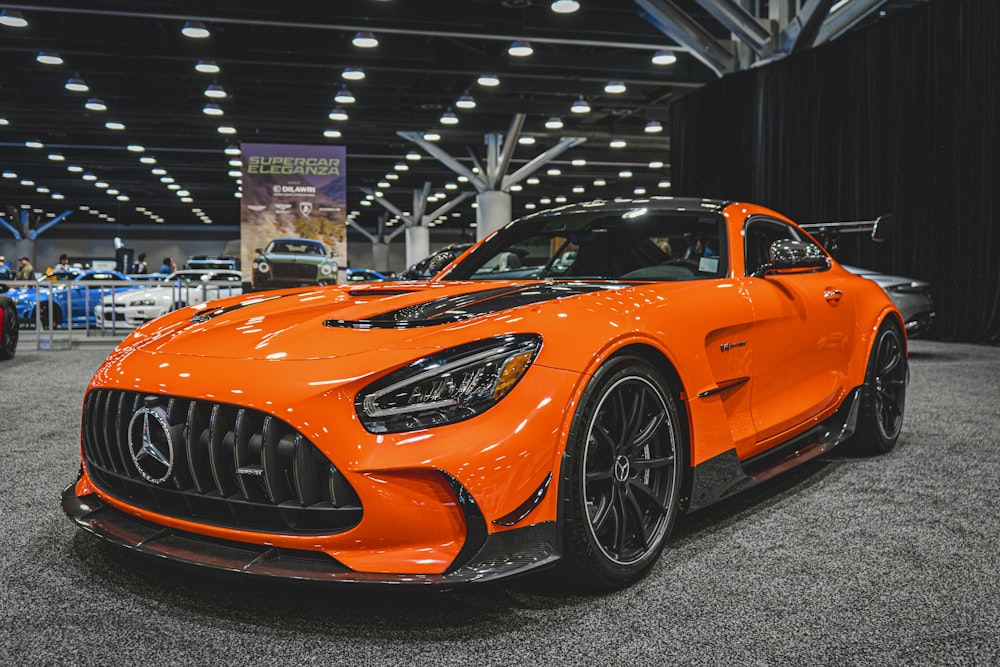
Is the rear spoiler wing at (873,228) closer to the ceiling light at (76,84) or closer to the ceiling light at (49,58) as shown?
the ceiling light at (49,58)

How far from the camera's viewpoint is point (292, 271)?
13.0m

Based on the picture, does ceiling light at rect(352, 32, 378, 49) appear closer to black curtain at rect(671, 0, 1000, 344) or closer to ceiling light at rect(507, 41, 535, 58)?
ceiling light at rect(507, 41, 535, 58)

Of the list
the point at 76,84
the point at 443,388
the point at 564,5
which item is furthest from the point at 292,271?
the point at 443,388

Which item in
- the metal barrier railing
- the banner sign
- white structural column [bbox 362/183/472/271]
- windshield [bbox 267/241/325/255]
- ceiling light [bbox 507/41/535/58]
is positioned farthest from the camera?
white structural column [bbox 362/183/472/271]

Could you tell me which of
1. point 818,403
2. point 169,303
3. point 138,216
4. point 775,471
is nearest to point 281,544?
point 775,471

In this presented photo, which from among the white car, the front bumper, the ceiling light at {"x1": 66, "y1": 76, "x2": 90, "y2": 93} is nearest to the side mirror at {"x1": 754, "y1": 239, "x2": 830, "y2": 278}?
the front bumper

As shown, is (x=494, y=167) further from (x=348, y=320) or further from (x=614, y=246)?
(x=348, y=320)

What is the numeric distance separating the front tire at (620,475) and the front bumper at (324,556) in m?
0.13

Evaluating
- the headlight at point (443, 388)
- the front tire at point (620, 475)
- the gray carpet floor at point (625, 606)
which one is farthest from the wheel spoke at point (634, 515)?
the headlight at point (443, 388)

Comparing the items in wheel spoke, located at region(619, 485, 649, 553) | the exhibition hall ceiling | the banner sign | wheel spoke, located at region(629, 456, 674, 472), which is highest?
the exhibition hall ceiling

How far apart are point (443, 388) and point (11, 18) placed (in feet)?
39.3

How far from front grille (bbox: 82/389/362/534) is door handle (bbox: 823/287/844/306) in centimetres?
250

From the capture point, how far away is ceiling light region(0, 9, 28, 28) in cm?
1095

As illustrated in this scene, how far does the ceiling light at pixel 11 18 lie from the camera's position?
11.0 m
